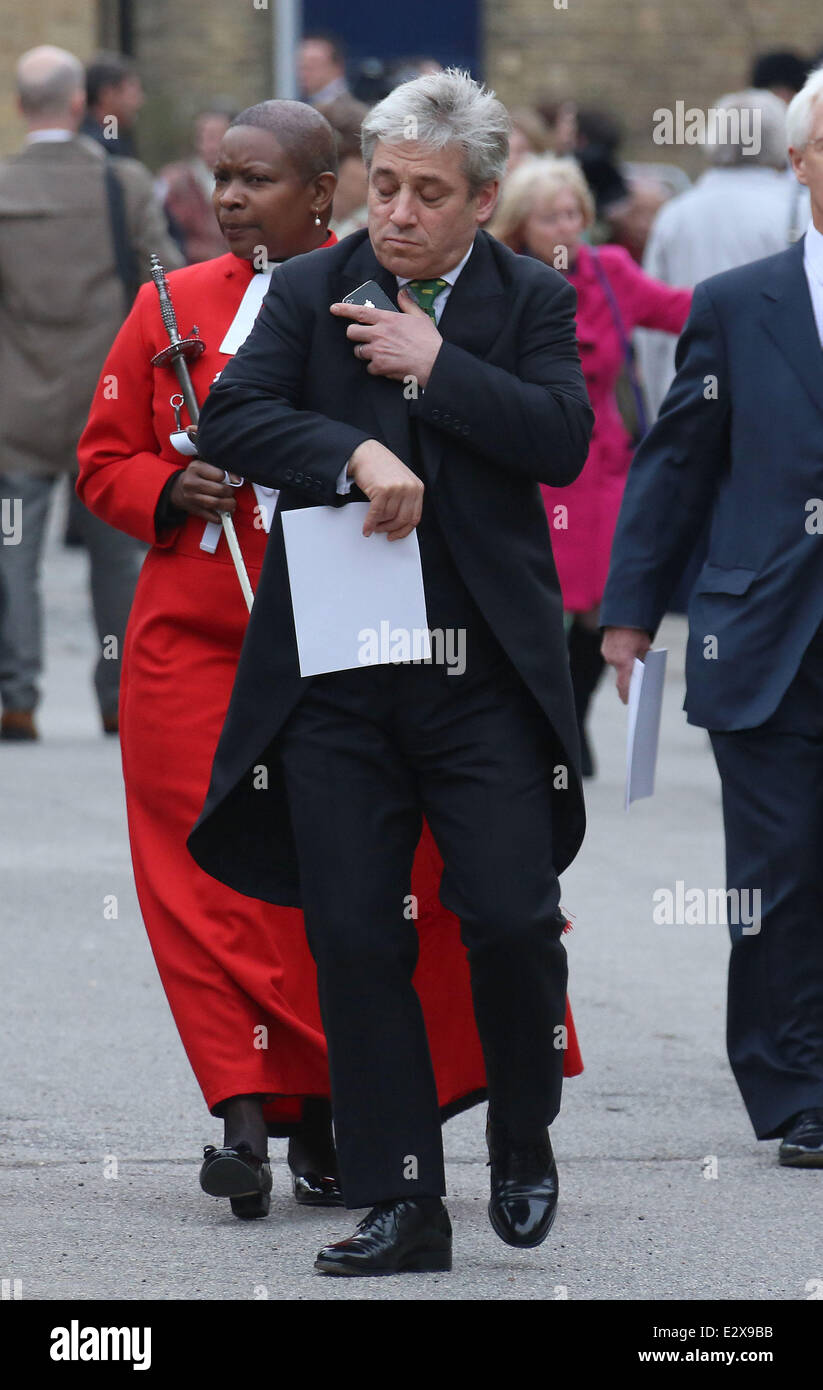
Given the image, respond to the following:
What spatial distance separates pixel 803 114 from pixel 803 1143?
1910 millimetres

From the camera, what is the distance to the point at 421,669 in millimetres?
4020

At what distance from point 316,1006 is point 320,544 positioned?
0.97m

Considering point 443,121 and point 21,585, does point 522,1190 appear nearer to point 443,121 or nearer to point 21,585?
point 443,121

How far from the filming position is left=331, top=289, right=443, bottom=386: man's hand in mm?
3949

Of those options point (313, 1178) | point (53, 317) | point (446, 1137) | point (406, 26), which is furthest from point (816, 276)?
point (406, 26)

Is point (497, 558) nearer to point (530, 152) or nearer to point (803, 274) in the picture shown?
point (803, 274)

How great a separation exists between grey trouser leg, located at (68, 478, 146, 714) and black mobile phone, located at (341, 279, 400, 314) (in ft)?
17.7

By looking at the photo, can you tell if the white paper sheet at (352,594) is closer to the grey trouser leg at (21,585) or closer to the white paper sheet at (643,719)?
the white paper sheet at (643,719)

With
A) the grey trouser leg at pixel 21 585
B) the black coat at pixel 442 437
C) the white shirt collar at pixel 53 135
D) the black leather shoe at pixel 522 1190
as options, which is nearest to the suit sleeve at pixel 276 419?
the black coat at pixel 442 437

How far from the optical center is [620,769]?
963cm

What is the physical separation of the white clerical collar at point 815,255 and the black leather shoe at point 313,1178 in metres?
1.87

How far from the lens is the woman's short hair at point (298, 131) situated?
458 cm

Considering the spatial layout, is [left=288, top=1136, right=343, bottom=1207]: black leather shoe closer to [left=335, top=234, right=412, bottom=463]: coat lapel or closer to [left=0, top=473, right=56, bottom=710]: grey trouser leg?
[left=335, top=234, right=412, bottom=463]: coat lapel

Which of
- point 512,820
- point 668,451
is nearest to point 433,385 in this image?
point 512,820
